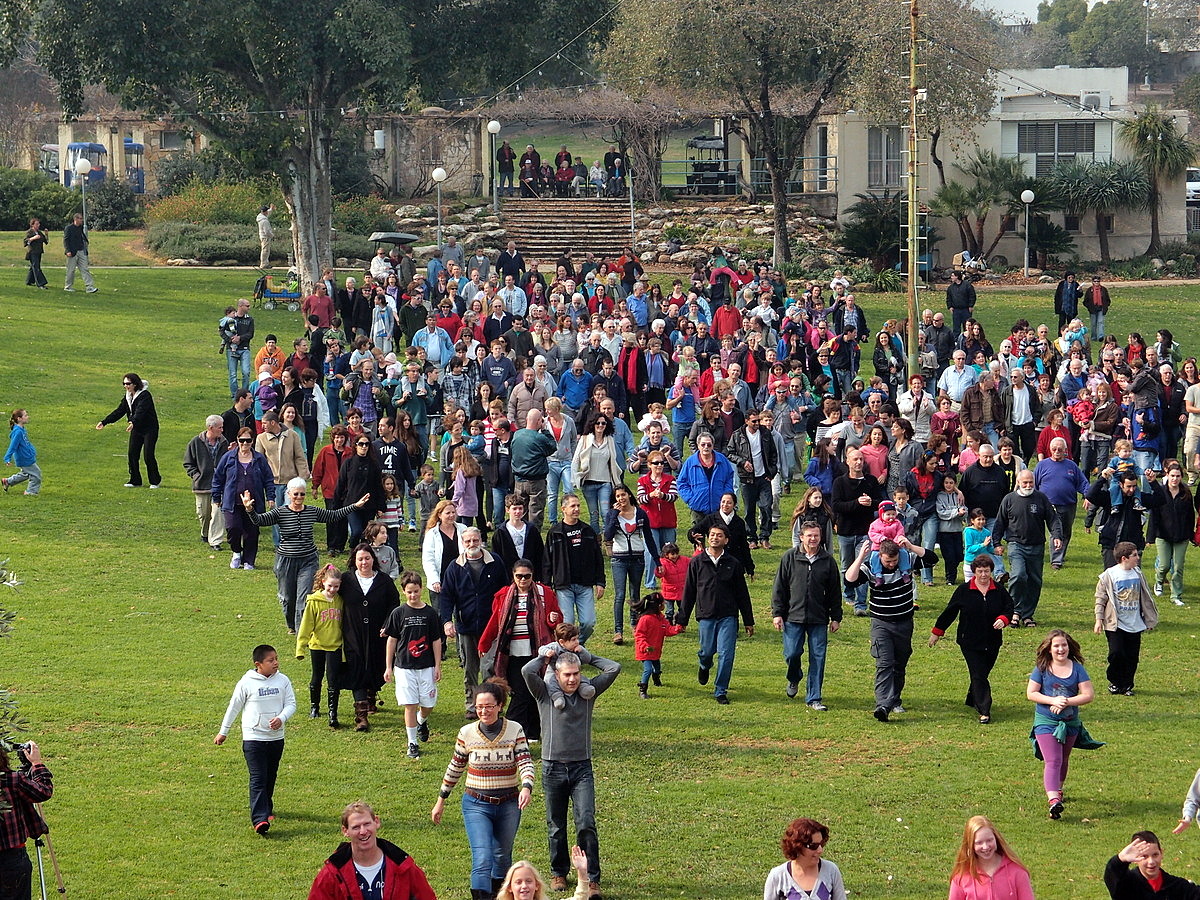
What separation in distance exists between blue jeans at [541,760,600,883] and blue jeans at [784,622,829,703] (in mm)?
3990

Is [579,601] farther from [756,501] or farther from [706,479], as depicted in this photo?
[756,501]

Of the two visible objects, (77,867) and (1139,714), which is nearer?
(77,867)

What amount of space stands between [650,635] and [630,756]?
147 centimetres

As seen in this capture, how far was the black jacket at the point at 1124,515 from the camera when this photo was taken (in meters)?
17.0

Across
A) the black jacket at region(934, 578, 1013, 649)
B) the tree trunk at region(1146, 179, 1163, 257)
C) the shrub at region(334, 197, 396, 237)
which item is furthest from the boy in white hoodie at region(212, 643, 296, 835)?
the tree trunk at region(1146, 179, 1163, 257)

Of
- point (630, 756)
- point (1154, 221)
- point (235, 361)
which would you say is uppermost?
point (1154, 221)

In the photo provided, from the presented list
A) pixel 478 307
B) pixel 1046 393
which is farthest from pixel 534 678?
pixel 478 307

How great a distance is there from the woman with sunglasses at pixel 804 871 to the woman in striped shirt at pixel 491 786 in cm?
186

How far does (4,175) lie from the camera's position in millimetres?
49188

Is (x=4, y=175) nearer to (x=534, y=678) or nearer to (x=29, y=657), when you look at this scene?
(x=29, y=657)

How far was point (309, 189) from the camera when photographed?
38.4 meters

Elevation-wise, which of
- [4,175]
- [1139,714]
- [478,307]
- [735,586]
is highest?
[4,175]

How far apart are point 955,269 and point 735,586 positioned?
104ft

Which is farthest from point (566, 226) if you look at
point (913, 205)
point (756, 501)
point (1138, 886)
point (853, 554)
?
point (1138, 886)
